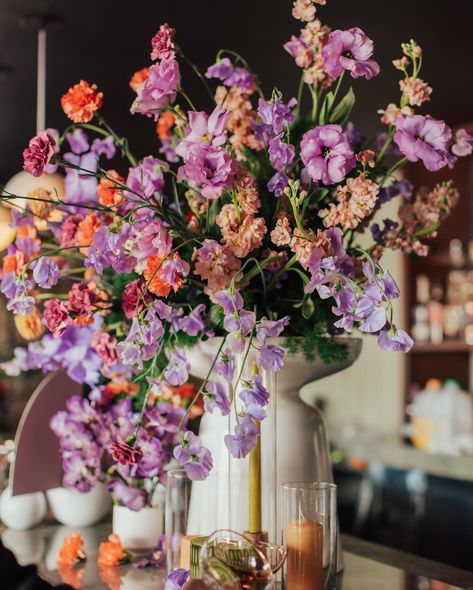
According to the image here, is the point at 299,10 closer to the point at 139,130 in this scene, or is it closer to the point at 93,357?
the point at 93,357

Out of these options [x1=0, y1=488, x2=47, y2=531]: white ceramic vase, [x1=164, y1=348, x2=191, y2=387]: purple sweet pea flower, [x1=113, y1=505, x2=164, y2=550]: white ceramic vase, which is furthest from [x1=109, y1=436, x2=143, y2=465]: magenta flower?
[x1=0, y1=488, x2=47, y2=531]: white ceramic vase

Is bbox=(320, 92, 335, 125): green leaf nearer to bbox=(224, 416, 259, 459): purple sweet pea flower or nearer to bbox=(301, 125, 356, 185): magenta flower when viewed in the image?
bbox=(301, 125, 356, 185): magenta flower

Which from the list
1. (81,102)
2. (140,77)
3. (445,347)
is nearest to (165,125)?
(140,77)

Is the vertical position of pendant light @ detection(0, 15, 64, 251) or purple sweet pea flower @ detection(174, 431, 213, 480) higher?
pendant light @ detection(0, 15, 64, 251)

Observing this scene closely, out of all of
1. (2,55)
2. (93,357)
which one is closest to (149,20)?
(2,55)

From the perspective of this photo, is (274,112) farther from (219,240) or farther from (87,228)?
(87,228)

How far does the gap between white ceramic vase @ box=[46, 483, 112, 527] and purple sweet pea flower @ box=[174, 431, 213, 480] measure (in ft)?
2.22

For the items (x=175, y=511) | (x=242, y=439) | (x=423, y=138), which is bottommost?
(x=175, y=511)

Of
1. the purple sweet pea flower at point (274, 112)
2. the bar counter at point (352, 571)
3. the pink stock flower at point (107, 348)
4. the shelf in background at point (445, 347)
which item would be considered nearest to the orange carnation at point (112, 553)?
the bar counter at point (352, 571)

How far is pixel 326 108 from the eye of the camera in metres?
1.07

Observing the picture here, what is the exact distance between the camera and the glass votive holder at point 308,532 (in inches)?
35.8

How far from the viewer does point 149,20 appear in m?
2.77

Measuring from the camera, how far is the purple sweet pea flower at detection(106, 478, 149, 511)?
124cm

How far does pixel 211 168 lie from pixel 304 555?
45 cm
